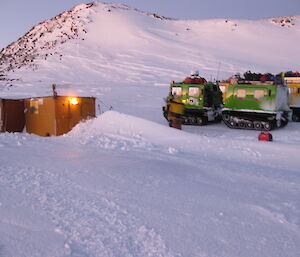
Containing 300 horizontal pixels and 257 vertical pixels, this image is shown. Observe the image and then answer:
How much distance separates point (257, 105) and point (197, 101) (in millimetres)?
2804

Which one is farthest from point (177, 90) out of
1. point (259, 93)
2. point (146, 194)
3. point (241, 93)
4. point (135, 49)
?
point (135, 49)

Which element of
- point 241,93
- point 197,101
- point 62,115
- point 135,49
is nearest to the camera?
point 62,115

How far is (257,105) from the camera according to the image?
45.9ft

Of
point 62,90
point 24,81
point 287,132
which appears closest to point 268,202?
point 287,132

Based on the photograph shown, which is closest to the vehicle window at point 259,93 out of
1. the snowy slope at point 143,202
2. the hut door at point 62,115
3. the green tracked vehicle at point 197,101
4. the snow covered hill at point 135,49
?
the green tracked vehicle at point 197,101

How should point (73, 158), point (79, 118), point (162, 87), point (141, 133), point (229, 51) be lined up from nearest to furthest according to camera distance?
1. point (73, 158)
2. point (141, 133)
3. point (79, 118)
4. point (162, 87)
5. point (229, 51)

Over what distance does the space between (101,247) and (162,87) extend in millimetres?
24667

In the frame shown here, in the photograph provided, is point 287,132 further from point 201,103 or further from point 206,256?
point 206,256

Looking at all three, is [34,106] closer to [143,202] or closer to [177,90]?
[177,90]

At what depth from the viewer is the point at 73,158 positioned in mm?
6469

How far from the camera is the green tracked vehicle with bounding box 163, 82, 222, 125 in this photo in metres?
15.4

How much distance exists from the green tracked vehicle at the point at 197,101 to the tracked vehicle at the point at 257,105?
1003 millimetres

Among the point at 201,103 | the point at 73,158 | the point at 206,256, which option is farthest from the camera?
the point at 201,103

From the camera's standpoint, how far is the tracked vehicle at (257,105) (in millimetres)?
13727
